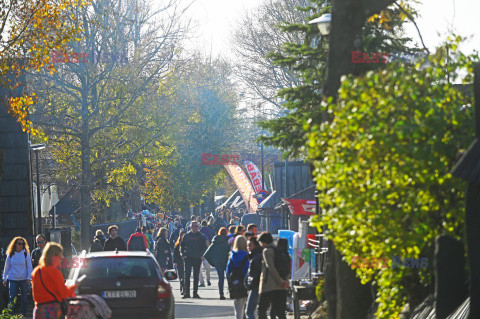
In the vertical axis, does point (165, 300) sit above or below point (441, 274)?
below

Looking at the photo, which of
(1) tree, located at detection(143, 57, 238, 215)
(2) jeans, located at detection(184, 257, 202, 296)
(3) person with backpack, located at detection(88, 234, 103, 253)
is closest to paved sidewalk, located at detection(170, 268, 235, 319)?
(2) jeans, located at detection(184, 257, 202, 296)

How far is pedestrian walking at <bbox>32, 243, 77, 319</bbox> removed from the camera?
1175 cm

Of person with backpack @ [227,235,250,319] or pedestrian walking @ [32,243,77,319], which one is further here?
person with backpack @ [227,235,250,319]

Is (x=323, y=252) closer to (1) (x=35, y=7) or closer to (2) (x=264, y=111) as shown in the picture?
(1) (x=35, y=7)

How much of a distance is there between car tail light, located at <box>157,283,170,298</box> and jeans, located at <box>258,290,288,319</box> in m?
1.40

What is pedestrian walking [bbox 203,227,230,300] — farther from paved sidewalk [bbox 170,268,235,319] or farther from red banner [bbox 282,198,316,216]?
red banner [bbox 282,198,316,216]

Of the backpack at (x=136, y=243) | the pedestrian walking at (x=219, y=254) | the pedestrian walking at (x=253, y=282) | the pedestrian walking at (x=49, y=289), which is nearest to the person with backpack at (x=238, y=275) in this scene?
the pedestrian walking at (x=253, y=282)

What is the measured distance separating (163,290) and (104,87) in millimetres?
27209

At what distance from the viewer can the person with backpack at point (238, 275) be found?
16.0 meters

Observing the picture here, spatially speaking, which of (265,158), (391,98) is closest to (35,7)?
(391,98)

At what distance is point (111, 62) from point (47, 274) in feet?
91.9

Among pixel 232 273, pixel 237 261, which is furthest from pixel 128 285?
pixel 237 261

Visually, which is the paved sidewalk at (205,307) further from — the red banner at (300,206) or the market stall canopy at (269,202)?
the market stall canopy at (269,202)

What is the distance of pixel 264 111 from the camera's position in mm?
57281
